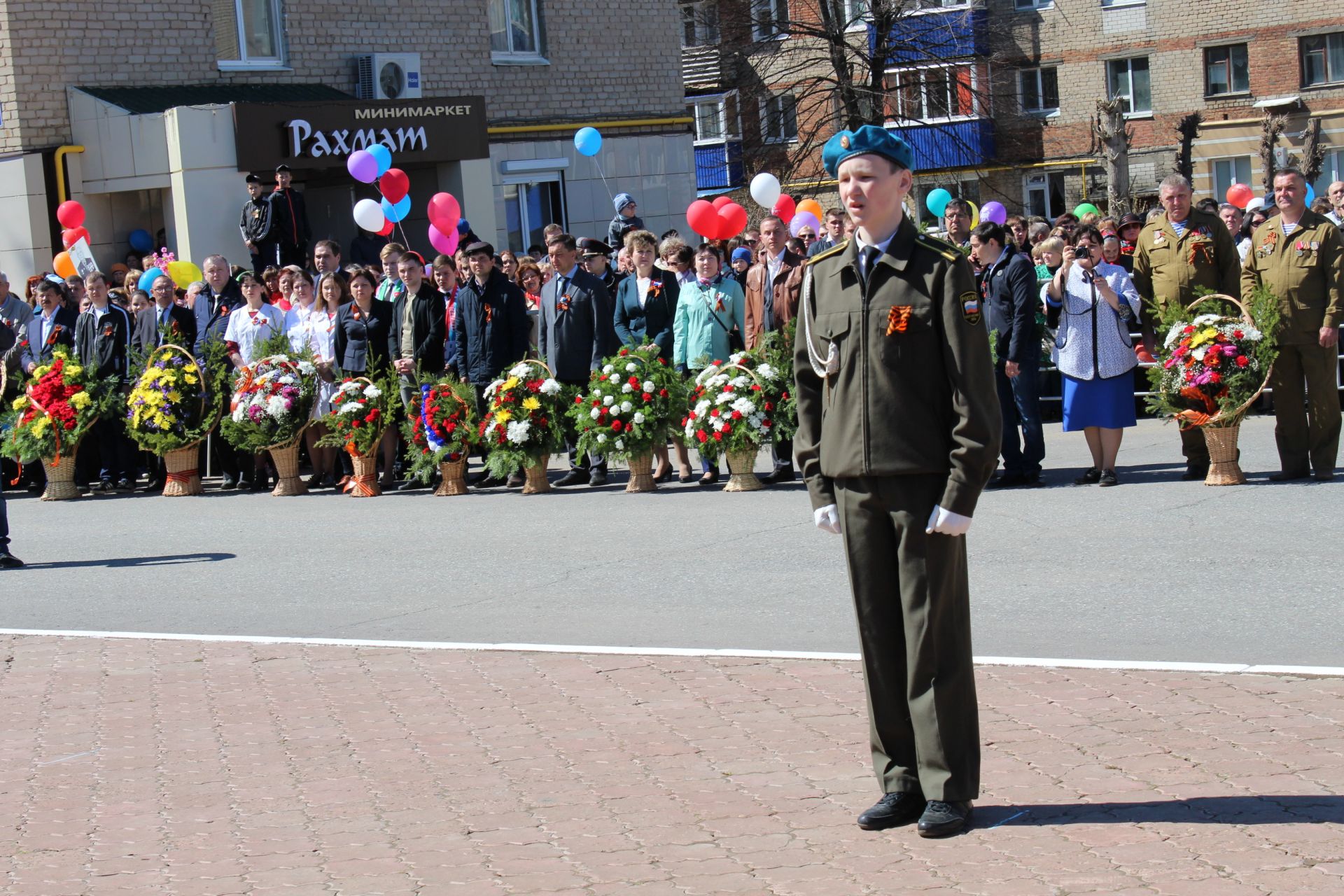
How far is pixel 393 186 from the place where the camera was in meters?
21.9

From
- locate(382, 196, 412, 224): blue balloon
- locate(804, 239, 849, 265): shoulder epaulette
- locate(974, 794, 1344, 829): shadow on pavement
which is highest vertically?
locate(382, 196, 412, 224): blue balloon

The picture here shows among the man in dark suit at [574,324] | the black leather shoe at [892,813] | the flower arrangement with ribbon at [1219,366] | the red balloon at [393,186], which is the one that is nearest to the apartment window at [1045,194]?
the red balloon at [393,186]

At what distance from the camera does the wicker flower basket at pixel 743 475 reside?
13.5 m

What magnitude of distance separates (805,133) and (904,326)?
46.9 meters

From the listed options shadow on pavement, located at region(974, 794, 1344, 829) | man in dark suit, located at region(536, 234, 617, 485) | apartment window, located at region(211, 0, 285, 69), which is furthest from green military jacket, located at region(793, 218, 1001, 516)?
apartment window, located at region(211, 0, 285, 69)

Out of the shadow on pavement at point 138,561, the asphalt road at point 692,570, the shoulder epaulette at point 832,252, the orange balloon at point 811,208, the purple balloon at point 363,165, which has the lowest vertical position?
the asphalt road at point 692,570

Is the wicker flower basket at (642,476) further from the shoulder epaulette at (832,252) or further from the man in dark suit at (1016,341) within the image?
the shoulder epaulette at (832,252)

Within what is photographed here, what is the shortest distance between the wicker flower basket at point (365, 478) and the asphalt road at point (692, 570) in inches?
15.5

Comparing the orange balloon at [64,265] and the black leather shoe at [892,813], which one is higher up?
the orange balloon at [64,265]

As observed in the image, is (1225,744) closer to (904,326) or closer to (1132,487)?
(904,326)

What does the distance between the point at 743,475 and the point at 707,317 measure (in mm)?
1641

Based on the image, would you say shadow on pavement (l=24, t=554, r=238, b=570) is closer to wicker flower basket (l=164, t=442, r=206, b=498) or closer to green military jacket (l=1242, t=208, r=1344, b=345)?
wicker flower basket (l=164, t=442, r=206, b=498)

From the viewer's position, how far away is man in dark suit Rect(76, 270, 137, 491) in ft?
55.7

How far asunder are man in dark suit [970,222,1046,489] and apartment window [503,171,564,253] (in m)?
16.6
